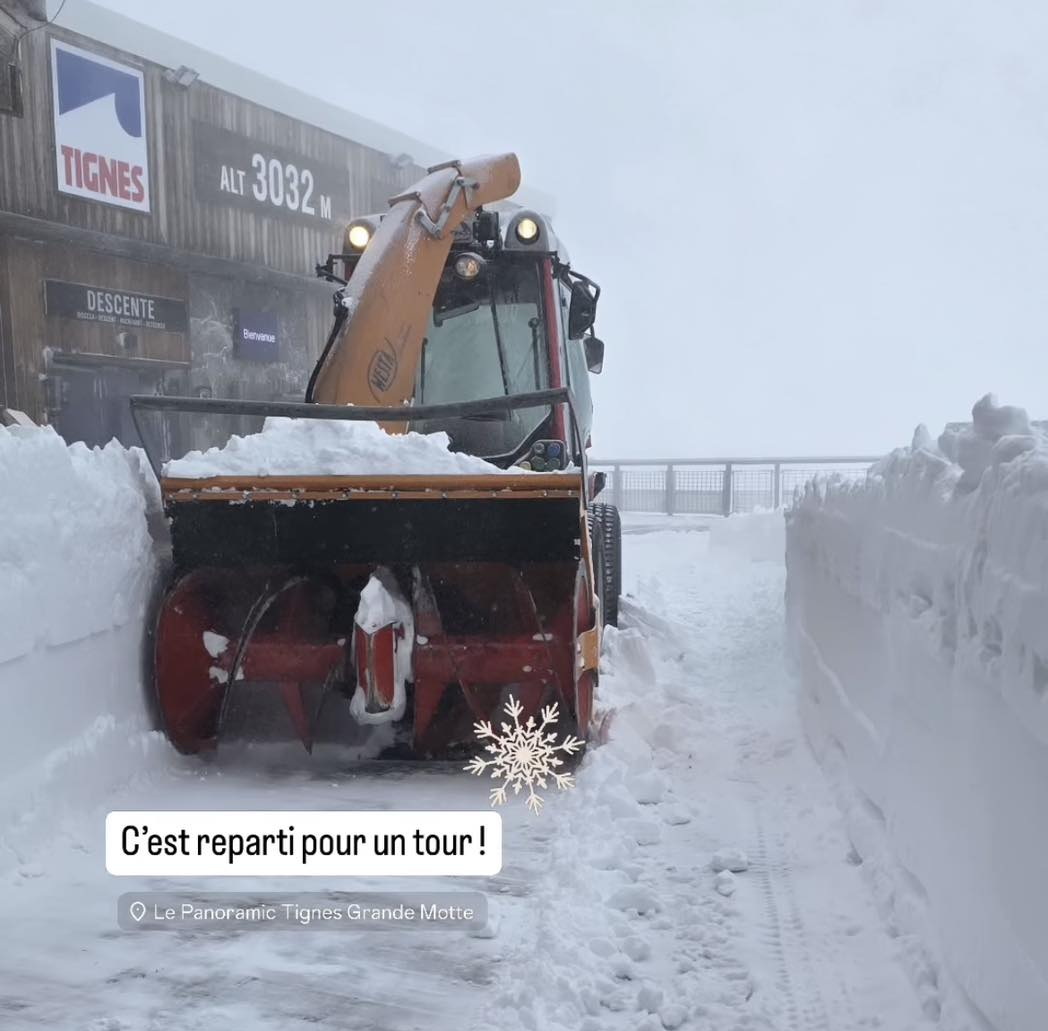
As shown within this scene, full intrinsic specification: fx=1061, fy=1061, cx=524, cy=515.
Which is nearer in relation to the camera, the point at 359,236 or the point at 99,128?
the point at 359,236

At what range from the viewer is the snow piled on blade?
397 centimetres

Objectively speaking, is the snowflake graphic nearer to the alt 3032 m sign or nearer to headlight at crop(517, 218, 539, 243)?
headlight at crop(517, 218, 539, 243)

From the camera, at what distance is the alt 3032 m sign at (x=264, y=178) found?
14070 millimetres

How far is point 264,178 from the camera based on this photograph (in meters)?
14.9

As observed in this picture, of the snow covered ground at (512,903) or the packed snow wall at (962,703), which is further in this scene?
the snow covered ground at (512,903)

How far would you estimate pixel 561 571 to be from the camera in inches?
166

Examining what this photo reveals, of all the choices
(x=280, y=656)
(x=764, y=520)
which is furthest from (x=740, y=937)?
(x=764, y=520)

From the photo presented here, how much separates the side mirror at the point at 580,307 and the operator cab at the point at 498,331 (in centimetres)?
1

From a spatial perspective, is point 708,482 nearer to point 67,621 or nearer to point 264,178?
point 264,178

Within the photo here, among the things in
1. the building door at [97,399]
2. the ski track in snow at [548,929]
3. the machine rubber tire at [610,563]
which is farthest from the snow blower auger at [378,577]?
the building door at [97,399]

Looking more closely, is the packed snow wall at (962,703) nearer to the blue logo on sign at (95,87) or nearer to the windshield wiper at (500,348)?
the windshield wiper at (500,348)

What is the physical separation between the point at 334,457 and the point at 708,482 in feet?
46.0

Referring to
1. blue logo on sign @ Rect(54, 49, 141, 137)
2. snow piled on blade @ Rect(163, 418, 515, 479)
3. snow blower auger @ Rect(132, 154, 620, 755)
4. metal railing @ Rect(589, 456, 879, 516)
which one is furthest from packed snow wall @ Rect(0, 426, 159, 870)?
metal railing @ Rect(589, 456, 879, 516)

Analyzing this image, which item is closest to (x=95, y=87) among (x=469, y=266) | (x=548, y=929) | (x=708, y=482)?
(x=469, y=266)
